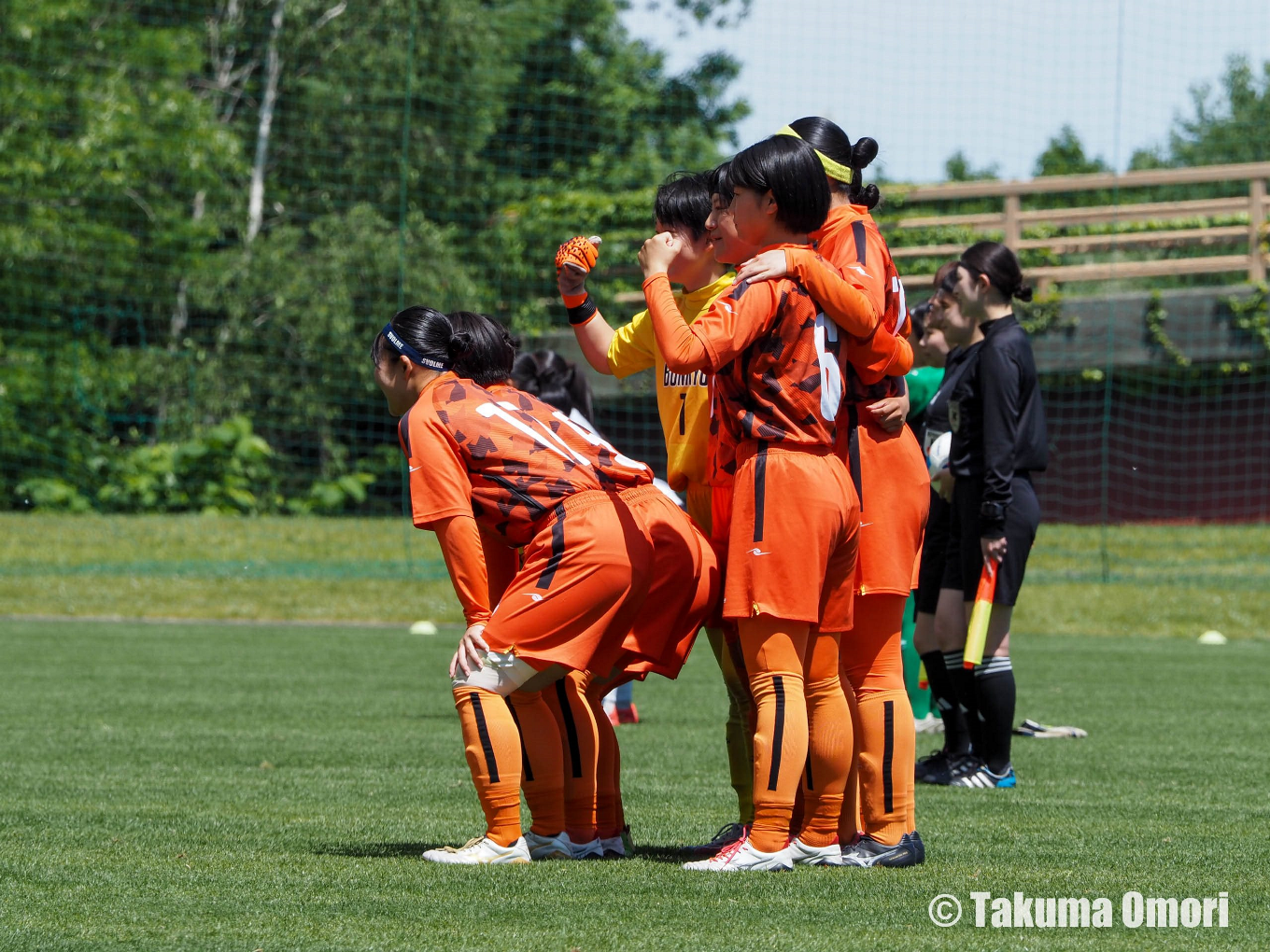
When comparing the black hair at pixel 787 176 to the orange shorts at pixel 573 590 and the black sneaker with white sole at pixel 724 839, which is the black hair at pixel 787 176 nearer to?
the orange shorts at pixel 573 590

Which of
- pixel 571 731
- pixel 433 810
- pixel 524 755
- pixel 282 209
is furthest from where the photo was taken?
pixel 282 209

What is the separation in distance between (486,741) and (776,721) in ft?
2.41

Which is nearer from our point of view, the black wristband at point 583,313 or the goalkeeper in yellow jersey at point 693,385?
the goalkeeper in yellow jersey at point 693,385

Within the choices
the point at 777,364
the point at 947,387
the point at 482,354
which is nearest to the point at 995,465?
the point at 947,387

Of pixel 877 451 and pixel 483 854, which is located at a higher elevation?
pixel 877 451

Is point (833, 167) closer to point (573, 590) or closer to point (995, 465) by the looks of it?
point (573, 590)

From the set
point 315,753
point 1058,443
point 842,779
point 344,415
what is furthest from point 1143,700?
point 344,415

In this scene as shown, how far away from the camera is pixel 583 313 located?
456 centimetres

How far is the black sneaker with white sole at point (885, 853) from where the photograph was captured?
13.1ft

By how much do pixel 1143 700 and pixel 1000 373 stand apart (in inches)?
139

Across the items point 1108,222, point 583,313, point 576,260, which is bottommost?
point 583,313

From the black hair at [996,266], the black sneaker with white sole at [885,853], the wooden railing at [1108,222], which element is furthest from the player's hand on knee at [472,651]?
the wooden railing at [1108,222]

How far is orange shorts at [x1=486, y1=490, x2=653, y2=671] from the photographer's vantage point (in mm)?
3887

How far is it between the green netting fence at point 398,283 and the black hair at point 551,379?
8.55 meters
